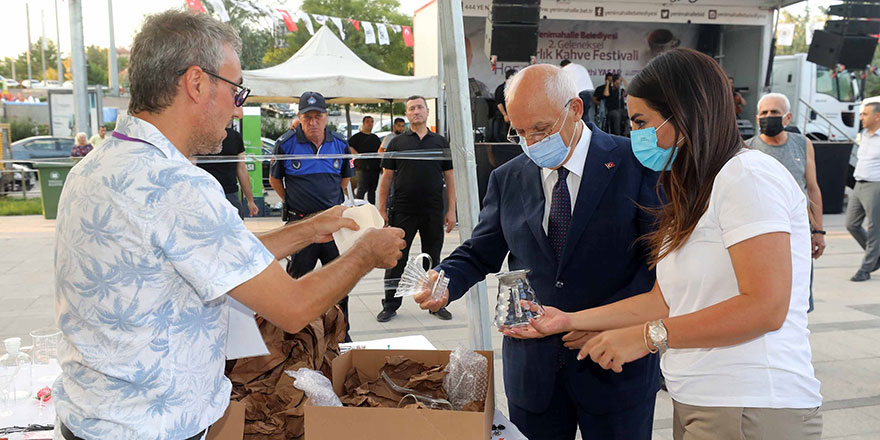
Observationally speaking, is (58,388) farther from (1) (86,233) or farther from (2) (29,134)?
(2) (29,134)

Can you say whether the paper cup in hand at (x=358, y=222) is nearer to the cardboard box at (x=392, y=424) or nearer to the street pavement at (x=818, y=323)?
the cardboard box at (x=392, y=424)

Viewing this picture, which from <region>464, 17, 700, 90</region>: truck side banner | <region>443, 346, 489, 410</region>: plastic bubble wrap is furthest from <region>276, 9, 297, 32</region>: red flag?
<region>443, 346, 489, 410</region>: plastic bubble wrap

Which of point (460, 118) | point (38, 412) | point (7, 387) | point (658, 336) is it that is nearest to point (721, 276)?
point (658, 336)

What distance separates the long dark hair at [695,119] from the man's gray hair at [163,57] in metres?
0.96

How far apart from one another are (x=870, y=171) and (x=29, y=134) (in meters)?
27.3

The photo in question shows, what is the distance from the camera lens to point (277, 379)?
1876 mm

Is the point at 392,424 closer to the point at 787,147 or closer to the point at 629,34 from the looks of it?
the point at 787,147

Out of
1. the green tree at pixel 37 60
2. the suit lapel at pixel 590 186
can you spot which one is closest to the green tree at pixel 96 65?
the green tree at pixel 37 60

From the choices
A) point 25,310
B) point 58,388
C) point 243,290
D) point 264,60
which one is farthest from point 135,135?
point 264,60

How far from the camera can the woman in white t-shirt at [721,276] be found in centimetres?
129

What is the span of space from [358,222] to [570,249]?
62cm

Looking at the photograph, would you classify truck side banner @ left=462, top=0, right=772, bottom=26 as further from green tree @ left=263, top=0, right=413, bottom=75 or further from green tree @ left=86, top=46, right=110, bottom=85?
green tree @ left=86, top=46, right=110, bottom=85

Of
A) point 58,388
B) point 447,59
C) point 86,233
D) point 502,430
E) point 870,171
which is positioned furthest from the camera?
point 870,171

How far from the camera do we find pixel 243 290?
4.07ft
